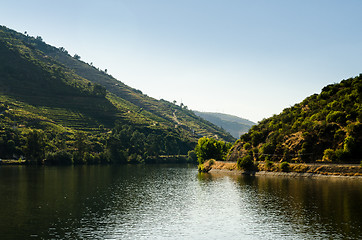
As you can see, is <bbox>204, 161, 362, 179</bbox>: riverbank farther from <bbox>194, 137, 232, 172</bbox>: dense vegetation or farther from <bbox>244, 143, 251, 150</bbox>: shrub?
<bbox>194, 137, 232, 172</bbox>: dense vegetation

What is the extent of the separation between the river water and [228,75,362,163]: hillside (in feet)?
68.5

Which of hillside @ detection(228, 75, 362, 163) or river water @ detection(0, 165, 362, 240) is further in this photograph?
hillside @ detection(228, 75, 362, 163)

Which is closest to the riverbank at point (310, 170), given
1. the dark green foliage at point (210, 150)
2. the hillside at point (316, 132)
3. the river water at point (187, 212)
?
the hillside at point (316, 132)

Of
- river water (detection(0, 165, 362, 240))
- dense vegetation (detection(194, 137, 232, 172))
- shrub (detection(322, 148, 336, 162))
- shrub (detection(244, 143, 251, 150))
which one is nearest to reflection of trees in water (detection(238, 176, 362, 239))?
river water (detection(0, 165, 362, 240))

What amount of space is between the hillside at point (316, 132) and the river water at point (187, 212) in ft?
68.5

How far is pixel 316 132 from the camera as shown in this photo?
130m

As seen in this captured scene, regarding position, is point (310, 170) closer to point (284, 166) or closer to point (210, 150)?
point (284, 166)

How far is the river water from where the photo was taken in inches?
1976

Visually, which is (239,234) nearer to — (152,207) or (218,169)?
(152,207)

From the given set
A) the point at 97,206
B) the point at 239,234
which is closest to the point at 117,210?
the point at 97,206

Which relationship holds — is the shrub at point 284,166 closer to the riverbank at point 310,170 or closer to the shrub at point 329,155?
the riverbank at point 310,170

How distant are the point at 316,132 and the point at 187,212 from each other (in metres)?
81.5

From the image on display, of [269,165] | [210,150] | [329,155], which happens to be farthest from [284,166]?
[210,150]

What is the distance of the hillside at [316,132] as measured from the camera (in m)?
117
